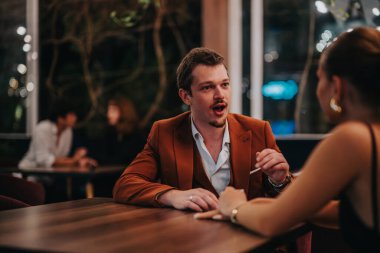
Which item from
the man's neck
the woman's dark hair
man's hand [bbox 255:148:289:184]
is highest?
the woman's dark hair

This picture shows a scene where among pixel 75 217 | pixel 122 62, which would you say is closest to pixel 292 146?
pixel 122 62

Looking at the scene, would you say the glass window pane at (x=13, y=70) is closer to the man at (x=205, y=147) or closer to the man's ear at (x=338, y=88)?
the man at (x=205, y=147)

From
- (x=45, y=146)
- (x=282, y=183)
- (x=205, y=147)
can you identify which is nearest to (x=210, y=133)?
(x=205, y=147)

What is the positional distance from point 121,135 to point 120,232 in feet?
16.0

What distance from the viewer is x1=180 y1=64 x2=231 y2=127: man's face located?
94.0 inches

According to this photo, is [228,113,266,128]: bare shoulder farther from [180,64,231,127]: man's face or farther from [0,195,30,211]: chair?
[0,195,30,211]: chair

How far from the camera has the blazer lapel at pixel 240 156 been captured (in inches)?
90.4

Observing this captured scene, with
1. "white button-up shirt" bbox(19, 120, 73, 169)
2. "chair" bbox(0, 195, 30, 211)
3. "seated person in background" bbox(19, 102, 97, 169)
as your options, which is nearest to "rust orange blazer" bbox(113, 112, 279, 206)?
"chair" bbox(0, 195, 30, 211)

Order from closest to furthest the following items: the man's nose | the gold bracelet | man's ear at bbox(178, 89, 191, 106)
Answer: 1. the gold bracelet
2. the man's nose
3. man's ear at bbox(178, 89, 191, 106)

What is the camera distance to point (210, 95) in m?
2.41

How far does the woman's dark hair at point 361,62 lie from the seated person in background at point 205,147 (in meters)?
0.81

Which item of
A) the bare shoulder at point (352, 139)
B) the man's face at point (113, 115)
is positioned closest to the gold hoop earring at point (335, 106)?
the bare shoulder at point (352, 139)

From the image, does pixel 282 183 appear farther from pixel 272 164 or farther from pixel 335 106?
pixel 335 106

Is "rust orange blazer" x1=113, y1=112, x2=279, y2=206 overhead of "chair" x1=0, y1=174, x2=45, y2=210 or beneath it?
overhead
